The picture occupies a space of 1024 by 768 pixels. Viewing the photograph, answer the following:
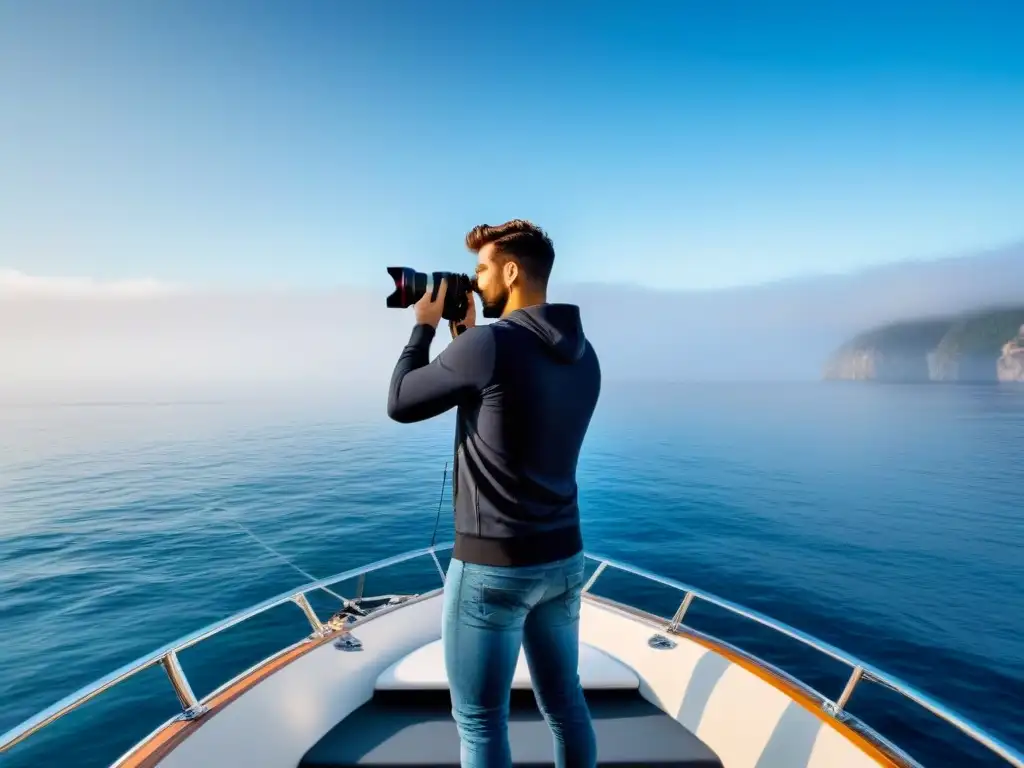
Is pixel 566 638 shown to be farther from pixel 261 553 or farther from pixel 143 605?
pixel 261 553

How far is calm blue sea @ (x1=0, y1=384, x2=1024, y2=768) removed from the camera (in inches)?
249

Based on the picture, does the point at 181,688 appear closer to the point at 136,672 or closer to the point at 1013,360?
the point at 136,672

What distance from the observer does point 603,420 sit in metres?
39.3

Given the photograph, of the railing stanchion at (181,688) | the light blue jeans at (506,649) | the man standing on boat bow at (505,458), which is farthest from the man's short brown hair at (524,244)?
the railing stanchion at (181,688)

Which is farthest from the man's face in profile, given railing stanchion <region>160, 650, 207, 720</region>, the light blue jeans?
railing stanchion <region>160, 650, 207, 720</region>

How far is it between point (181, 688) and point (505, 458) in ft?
6.07

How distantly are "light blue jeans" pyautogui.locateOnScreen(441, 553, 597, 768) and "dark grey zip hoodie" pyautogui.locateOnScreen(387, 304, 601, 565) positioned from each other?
6 centimetres

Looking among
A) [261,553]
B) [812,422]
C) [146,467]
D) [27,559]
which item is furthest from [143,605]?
[812,422]

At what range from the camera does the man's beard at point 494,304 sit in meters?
1.54

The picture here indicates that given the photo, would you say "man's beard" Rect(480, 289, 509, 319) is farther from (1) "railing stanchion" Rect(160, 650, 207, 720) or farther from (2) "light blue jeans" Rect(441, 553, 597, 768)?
(1) "railing stanchion" Rect(160, 650, 207, 720)

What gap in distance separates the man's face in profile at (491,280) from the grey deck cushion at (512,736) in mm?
2101

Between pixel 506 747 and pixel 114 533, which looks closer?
pixel 506 747

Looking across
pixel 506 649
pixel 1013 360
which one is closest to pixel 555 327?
pixel 506 649

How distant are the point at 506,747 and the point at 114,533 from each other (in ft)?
44.6
